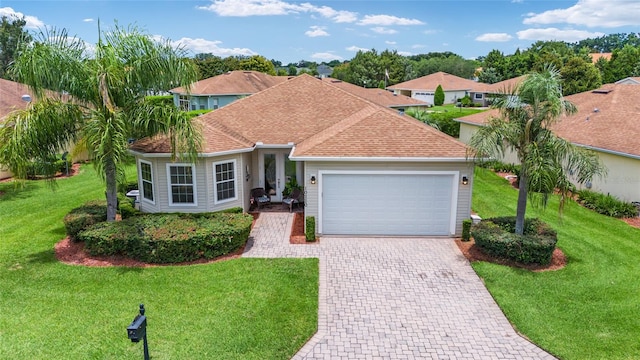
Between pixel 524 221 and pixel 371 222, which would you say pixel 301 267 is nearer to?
pixel 371 222

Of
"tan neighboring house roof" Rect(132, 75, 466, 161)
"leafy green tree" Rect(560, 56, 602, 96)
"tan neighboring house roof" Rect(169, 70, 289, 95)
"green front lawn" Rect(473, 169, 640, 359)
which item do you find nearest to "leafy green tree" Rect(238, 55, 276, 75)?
"tan neighboring house roof" Rect(169, 70, 289, 95)

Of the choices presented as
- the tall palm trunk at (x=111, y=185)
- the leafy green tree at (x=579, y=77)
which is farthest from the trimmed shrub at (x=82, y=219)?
the leafy green tree at (x=579, y=77)

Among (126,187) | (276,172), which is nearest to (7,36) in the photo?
(126,187)

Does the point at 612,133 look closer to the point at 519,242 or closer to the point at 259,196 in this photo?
the point at 519,242

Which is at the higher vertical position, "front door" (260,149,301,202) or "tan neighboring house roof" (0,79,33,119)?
"tan neighboring house roof" (0,79,33,119)

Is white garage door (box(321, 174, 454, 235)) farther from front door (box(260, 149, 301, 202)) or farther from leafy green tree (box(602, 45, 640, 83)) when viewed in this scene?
leafy green tree (box(602, 45, 640, 83))

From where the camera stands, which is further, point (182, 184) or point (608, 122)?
point (608, 122)

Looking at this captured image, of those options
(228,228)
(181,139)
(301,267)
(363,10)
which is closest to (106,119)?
(181,139)
